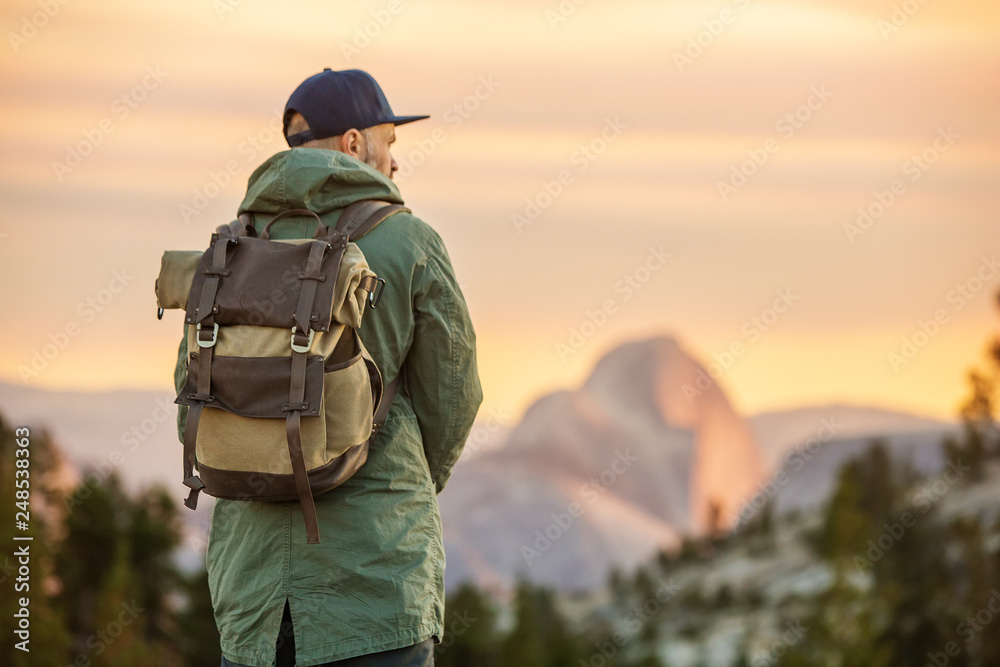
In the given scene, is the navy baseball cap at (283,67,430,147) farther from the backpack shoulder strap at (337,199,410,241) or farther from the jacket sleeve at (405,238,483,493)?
the jacket sleeve at (405,238,483,493)

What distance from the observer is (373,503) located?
305 cm

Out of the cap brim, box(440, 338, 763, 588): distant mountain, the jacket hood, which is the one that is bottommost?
Result: box(440, 338, 763, 588): distant mountain

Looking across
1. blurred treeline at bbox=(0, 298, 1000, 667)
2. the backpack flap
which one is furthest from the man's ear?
blurred treeline at bbox=(0, 298, 1000, 667)

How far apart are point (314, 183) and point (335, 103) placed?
381 millimetres

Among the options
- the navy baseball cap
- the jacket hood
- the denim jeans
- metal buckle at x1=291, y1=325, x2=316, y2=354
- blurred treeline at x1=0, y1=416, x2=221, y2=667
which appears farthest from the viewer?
blurred treeline at x1=0, y1=416, x2=221, y2=667

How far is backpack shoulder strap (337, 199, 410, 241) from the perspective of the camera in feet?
10.3

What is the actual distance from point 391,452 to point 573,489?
106 meters

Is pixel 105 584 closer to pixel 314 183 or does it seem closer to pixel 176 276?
pixel 176 276

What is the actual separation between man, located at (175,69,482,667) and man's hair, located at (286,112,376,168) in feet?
0.09

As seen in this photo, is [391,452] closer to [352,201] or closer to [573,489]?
[352,201]

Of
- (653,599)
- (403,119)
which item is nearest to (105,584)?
(403,119)

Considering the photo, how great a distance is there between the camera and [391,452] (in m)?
3.11

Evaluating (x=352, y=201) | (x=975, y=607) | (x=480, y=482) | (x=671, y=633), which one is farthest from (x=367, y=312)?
(x=480, y=482)

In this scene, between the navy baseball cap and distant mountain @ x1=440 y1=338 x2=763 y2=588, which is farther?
distant mountain @ x1=440 y1=338 x2=763 y2=588
